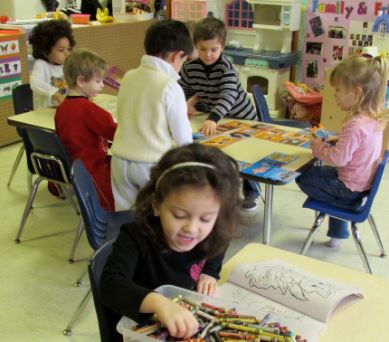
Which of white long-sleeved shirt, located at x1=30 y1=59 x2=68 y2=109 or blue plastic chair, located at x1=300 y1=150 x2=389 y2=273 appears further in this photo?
Result: white long-sleeved shirt, located at x1=30 y1=59 x2=68 y2=109

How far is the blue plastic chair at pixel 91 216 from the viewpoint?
1978 mm

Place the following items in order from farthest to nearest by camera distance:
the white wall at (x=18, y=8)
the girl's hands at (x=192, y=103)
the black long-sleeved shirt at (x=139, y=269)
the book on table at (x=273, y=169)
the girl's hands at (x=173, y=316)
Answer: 1. the white wall at (x=18, y=8)
2. the girl's hands at (x=192, y=103)
3. the book on table at (x=273, y=169)
4. the black long-sleeved shirt at (x=139, y=269)
5. the girl's hands at (x=173, y=316)

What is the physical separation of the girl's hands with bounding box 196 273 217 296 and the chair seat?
125 cm

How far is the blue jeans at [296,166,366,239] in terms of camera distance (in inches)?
94.5

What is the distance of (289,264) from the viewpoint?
1.38 meters

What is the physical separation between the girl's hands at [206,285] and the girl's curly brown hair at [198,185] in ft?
0.22

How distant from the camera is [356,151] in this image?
7.59 ft

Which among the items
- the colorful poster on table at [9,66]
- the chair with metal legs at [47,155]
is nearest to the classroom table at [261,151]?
the chair with metal legs at [47,155]

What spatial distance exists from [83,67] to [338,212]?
1.42 meters

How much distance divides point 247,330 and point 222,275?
0.38 m

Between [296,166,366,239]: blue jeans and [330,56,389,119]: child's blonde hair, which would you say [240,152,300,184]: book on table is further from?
[330,56,389,119]: child's blonde hair

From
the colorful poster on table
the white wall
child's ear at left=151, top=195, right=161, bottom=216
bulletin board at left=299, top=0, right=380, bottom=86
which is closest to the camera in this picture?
child's ear at left=151, top=195, right=161, bottom=216

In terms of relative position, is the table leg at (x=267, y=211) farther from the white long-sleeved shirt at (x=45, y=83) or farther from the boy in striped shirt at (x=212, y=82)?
the white long-sleeved shirt at (x=45, y=83)

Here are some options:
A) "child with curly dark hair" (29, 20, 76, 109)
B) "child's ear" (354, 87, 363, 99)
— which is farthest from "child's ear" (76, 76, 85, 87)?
"child's ear" (354, 87, 363, 99)
